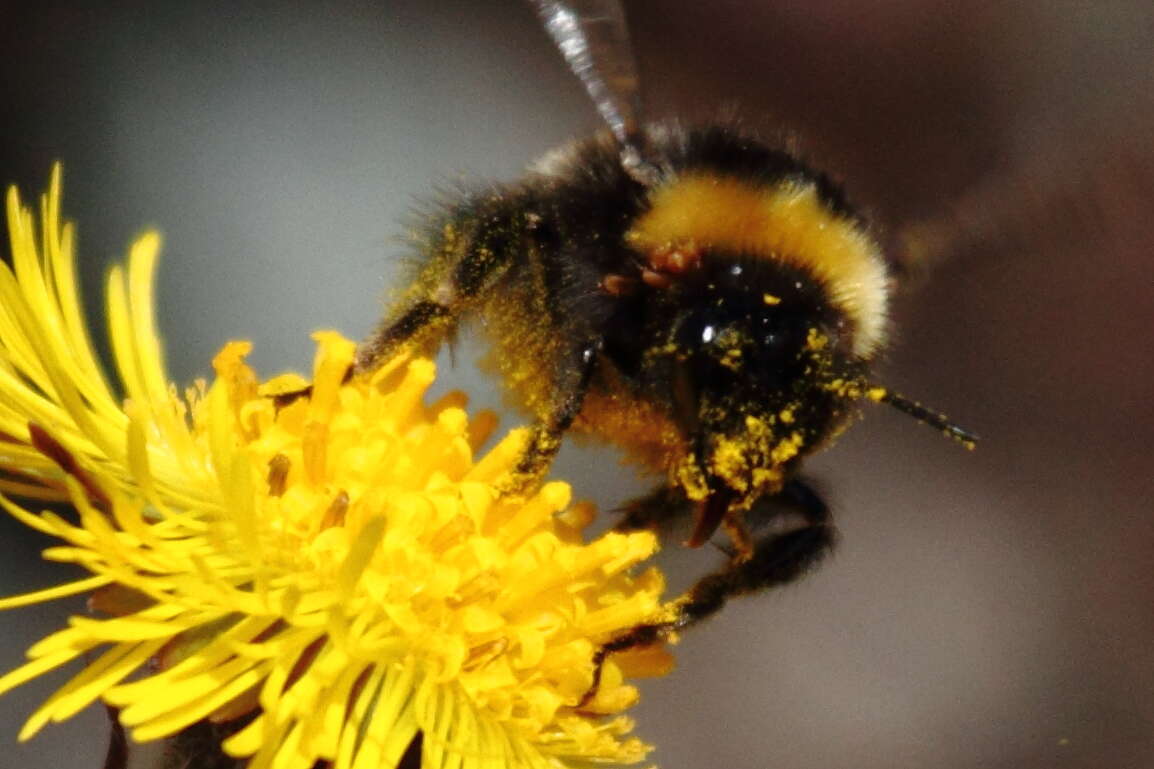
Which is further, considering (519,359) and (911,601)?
(911,601)

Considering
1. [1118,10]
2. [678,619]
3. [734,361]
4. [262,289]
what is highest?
[1118,10]

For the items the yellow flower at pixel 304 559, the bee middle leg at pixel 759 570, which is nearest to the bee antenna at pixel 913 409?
the bee middle leg at pixel 759 570

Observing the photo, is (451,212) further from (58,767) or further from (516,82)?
(516,82)

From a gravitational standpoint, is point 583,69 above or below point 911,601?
below

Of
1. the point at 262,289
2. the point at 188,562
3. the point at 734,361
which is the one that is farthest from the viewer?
the point at 262,289

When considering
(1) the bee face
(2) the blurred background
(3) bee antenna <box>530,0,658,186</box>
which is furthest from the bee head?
(2) the blurred background

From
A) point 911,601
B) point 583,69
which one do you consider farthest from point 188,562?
point 911,601

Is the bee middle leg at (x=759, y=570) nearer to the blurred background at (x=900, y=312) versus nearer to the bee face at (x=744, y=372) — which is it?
the bee face at (x=744, y=372)
